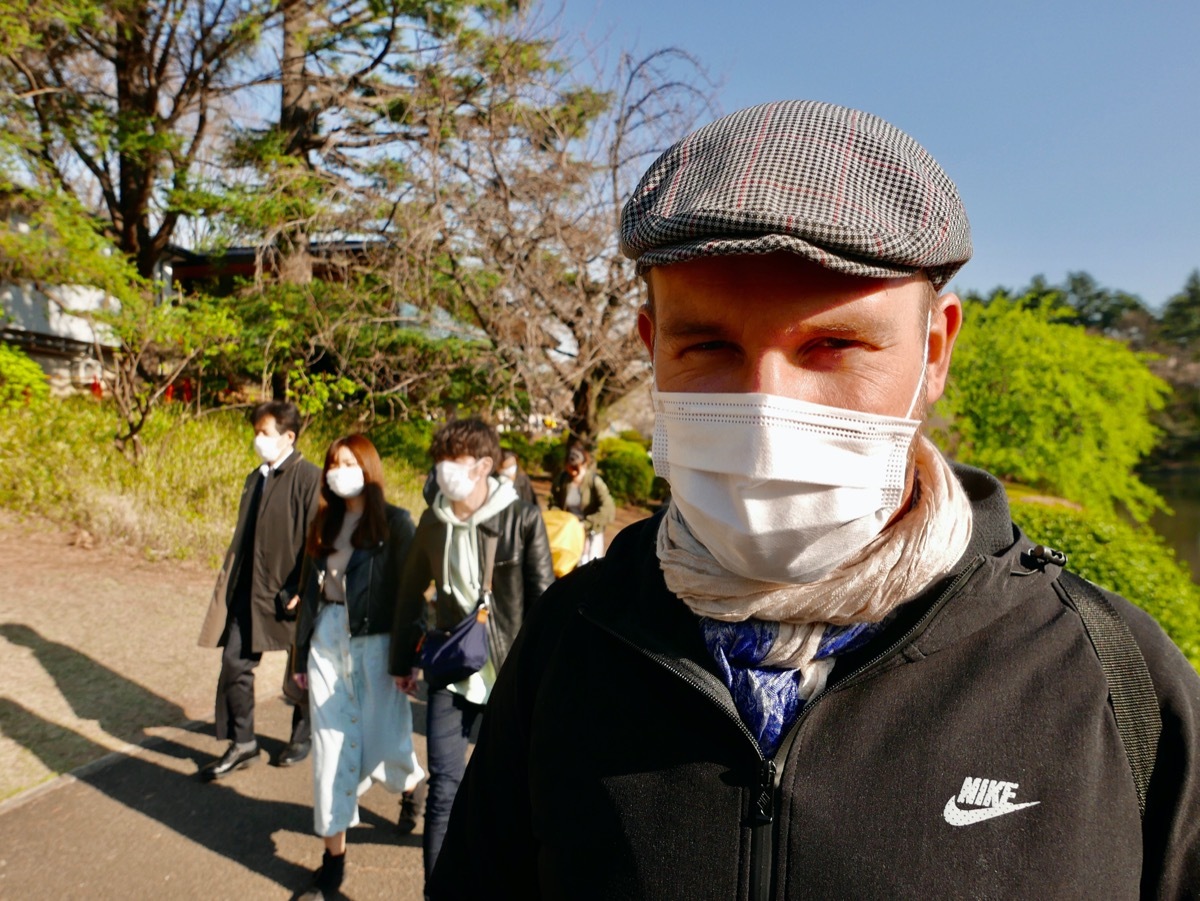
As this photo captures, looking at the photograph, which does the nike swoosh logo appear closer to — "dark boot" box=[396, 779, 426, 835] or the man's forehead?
the man's forehead

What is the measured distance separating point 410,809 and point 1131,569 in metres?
4.53

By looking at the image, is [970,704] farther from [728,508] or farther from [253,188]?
[253,188]

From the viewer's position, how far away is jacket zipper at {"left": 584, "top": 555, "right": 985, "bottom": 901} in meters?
0.98

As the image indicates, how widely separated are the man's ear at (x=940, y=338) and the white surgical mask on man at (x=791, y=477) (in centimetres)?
8

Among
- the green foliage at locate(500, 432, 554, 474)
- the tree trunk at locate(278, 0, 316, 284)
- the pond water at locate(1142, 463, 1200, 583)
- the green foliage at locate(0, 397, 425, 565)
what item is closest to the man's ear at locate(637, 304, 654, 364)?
the green foliage at locate(0, 397, 425, 565)

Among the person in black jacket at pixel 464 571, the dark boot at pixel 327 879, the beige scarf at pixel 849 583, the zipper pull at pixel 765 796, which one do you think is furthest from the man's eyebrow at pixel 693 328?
the dark boot at pixel 327 879

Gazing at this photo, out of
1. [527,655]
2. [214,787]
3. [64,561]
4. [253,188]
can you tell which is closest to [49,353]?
[253,188]

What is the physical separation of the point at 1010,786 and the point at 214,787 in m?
4.63

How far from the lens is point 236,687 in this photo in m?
4.50

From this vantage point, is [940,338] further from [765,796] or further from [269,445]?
[269,445]

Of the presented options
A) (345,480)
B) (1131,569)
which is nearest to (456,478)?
(345,480)

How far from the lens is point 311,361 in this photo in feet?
41.9

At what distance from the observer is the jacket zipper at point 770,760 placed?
3.23 feet

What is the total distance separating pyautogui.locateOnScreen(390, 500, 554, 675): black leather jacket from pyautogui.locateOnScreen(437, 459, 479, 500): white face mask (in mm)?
163
